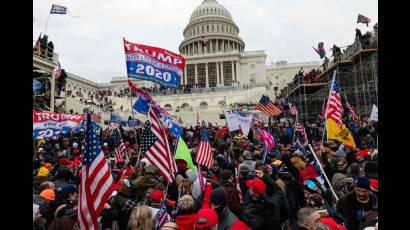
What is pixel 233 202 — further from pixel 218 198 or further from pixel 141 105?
pixel 141 105

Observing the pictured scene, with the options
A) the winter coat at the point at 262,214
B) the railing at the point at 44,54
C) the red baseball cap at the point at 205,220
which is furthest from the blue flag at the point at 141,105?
the railing at the point at 44,54

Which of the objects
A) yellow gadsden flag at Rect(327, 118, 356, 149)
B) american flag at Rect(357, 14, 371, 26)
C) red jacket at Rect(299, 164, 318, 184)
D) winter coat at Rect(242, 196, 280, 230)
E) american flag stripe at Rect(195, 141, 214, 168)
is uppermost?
american flag at Rect(357, 14, 371, 26)

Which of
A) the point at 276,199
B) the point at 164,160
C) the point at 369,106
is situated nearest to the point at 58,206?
the point at 164,160

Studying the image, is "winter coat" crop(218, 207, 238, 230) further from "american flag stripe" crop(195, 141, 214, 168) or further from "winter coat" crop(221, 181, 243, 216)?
"american flag stripe" crop(195, 141, 214, 168)

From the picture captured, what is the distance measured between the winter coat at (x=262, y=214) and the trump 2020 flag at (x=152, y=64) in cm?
408

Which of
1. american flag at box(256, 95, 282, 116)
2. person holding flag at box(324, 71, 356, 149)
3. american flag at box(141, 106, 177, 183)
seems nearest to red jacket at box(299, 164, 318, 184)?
american flag at box(141, 106, 177, 183)

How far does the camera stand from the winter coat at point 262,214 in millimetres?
4273

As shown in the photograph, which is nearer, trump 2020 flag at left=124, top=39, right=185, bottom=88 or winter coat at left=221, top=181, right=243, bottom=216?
winter coat at left=221, top=181, right=243, bottom=216

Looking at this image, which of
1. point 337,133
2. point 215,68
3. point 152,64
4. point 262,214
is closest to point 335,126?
point 337,133

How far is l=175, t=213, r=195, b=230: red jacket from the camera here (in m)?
3.87

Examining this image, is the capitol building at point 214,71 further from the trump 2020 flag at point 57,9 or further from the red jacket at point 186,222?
the red jacket at point 186,222

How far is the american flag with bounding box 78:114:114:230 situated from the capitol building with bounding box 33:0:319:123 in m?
37.7

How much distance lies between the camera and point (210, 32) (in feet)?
281

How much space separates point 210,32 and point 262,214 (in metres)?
84.1
